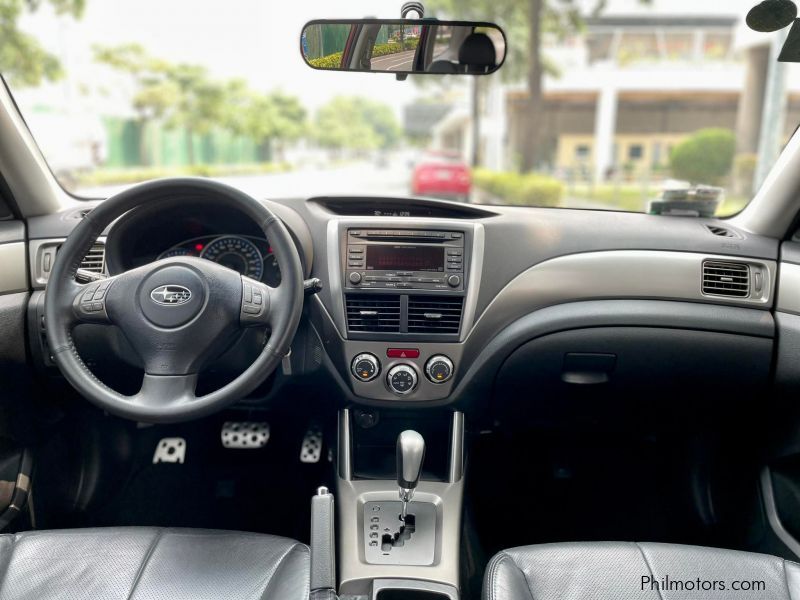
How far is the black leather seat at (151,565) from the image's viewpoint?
1567 millimetres

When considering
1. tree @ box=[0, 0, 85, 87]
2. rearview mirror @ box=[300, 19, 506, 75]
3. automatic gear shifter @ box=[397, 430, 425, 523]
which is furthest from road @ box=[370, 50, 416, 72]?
tree @ box=[0, 0, 85, 87]

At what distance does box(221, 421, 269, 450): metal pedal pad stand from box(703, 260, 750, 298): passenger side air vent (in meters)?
1.78

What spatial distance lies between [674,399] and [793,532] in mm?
565

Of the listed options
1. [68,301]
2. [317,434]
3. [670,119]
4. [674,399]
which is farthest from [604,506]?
[670,119]

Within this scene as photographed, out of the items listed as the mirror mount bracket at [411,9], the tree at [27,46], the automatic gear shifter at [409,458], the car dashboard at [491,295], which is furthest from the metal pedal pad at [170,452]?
the tree at [27,46]

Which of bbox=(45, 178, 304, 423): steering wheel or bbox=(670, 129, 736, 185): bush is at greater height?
bbox=(670, 129, 736, 185): bush

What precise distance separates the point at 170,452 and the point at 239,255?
1.08 m

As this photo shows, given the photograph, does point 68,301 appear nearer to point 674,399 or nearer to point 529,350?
point 529,350

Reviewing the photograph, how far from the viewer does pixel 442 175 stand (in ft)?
31.4

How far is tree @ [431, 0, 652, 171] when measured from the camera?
9016mm

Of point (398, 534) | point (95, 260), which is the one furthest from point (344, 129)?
point (398, 534)

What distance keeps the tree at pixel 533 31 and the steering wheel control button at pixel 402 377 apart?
22.9ft

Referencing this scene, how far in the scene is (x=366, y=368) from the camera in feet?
7.37

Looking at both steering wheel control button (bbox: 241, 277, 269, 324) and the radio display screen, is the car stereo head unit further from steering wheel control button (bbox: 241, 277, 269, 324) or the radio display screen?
steering wheel control button (bbox: 241, 277, 269, 324)
